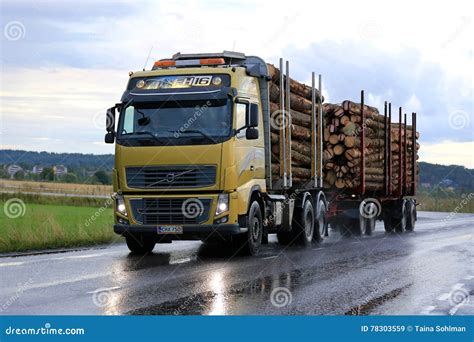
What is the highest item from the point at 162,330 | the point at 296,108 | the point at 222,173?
the point at 296,108

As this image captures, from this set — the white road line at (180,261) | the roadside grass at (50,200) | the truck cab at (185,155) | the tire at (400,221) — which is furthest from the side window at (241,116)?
the roadside grass at (50,200)

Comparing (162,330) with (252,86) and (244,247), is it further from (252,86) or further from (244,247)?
(252,86)

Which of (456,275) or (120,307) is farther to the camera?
(456,275)

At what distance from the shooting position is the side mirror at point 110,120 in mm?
15430

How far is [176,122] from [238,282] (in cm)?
424

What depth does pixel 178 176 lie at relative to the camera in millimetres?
14805

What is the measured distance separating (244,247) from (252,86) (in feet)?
10.1

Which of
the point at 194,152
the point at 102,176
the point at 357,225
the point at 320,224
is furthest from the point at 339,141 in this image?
the point at 102,176

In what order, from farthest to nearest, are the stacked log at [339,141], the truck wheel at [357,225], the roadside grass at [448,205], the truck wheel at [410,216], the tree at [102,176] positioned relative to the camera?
the roadside grass at [448,205], the tree at [102,176], the truck wheel at [410,216], the truck wheel at [357,225], the stacked log at [339,141]

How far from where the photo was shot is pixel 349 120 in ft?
76.1

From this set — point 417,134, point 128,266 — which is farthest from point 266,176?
point 417,134

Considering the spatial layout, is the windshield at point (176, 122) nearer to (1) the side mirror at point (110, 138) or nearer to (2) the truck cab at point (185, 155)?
(2) the truck cab at point (185, 155)

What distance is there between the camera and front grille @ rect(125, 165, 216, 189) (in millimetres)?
14758

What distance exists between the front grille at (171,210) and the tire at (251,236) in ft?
3.55
